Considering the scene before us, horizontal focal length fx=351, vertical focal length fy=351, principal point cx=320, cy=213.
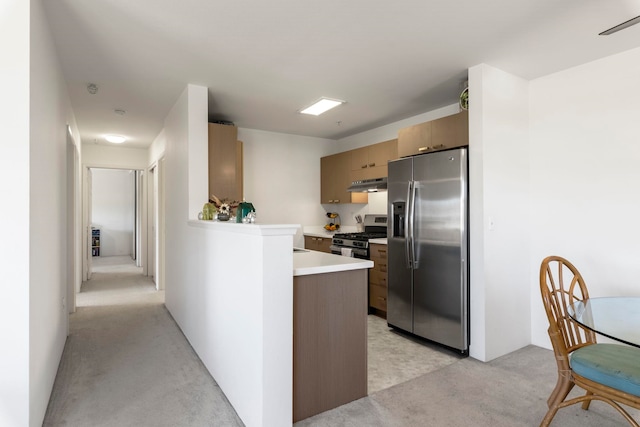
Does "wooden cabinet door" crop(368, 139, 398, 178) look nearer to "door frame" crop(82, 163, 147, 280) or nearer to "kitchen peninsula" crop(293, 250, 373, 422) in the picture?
"kitchen peninsula" crop(293, 250, 373, 422)

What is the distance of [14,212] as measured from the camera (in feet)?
5.68

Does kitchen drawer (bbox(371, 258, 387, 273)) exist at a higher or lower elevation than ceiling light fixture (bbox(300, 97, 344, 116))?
lower

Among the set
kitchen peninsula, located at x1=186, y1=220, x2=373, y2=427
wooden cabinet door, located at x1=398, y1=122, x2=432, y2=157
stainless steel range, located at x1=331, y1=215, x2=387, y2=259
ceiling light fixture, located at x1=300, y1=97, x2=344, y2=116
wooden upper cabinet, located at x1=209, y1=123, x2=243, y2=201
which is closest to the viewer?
kitchen peninsula, located at x1=186, y1=220, x2=373, y2=427

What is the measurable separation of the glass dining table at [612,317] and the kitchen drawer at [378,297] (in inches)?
88.2

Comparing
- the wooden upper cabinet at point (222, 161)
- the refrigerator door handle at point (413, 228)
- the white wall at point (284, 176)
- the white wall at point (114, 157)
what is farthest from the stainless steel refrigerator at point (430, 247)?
the white wall at point (114, 157)

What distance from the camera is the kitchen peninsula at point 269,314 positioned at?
6.11ft

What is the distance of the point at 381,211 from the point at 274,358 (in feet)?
11.4

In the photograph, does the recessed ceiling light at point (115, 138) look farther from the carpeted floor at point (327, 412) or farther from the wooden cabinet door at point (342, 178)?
the wooden cabinet door at point (342, 178)

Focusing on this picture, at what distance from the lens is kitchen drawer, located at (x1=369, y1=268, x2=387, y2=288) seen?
4.14 metres

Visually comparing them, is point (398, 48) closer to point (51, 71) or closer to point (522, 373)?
point (51, 71)

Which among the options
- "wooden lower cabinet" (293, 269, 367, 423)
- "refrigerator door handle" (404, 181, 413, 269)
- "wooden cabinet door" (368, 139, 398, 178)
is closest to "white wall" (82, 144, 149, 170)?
"wooden cabinet door" (368, 139, 398, 178)

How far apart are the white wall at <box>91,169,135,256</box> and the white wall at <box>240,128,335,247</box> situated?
617cm

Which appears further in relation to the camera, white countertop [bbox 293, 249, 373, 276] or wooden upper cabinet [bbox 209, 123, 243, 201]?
wooden upper cabinet [bbox 209, 123, 243, 201]

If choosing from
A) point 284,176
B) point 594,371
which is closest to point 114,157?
point 284,176
